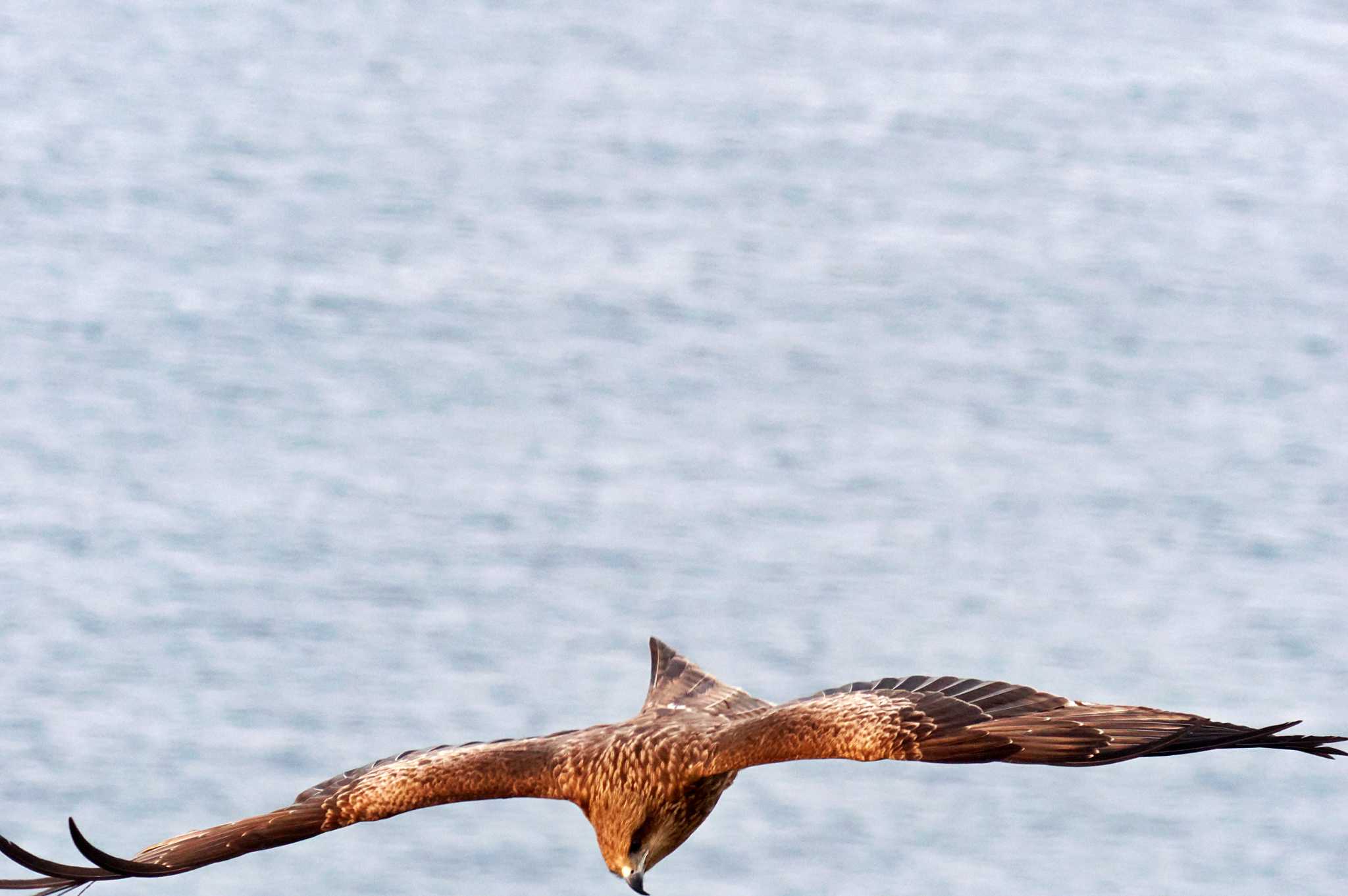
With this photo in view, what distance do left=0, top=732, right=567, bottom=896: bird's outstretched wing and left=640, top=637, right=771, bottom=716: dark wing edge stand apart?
117 cm

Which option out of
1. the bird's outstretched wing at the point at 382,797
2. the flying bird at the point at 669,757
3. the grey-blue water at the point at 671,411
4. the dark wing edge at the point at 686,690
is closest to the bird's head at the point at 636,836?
the flying bird at the point at 669,757

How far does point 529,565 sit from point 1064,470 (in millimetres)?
8590

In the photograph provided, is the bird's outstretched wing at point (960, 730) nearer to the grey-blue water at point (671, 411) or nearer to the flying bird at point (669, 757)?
the flying bird at point (669, 757)

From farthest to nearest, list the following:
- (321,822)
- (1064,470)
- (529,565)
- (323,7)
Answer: (323,7), (1064,470), (529,565), (321,822)

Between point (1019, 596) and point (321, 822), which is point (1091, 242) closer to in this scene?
point (1019, 596)

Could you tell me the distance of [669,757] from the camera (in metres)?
15.7

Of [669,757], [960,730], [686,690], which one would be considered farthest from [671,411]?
[960,730]

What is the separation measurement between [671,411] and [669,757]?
2605 centimetres

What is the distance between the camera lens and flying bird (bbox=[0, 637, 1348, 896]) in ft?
47.1

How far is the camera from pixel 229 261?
153 ft

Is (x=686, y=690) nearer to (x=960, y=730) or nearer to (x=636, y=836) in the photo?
(x=636, y=836)

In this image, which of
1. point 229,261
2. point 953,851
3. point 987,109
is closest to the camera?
point 953,851

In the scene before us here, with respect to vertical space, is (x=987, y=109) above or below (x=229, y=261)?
above

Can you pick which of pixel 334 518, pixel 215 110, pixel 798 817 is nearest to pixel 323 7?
pixel 215 110
